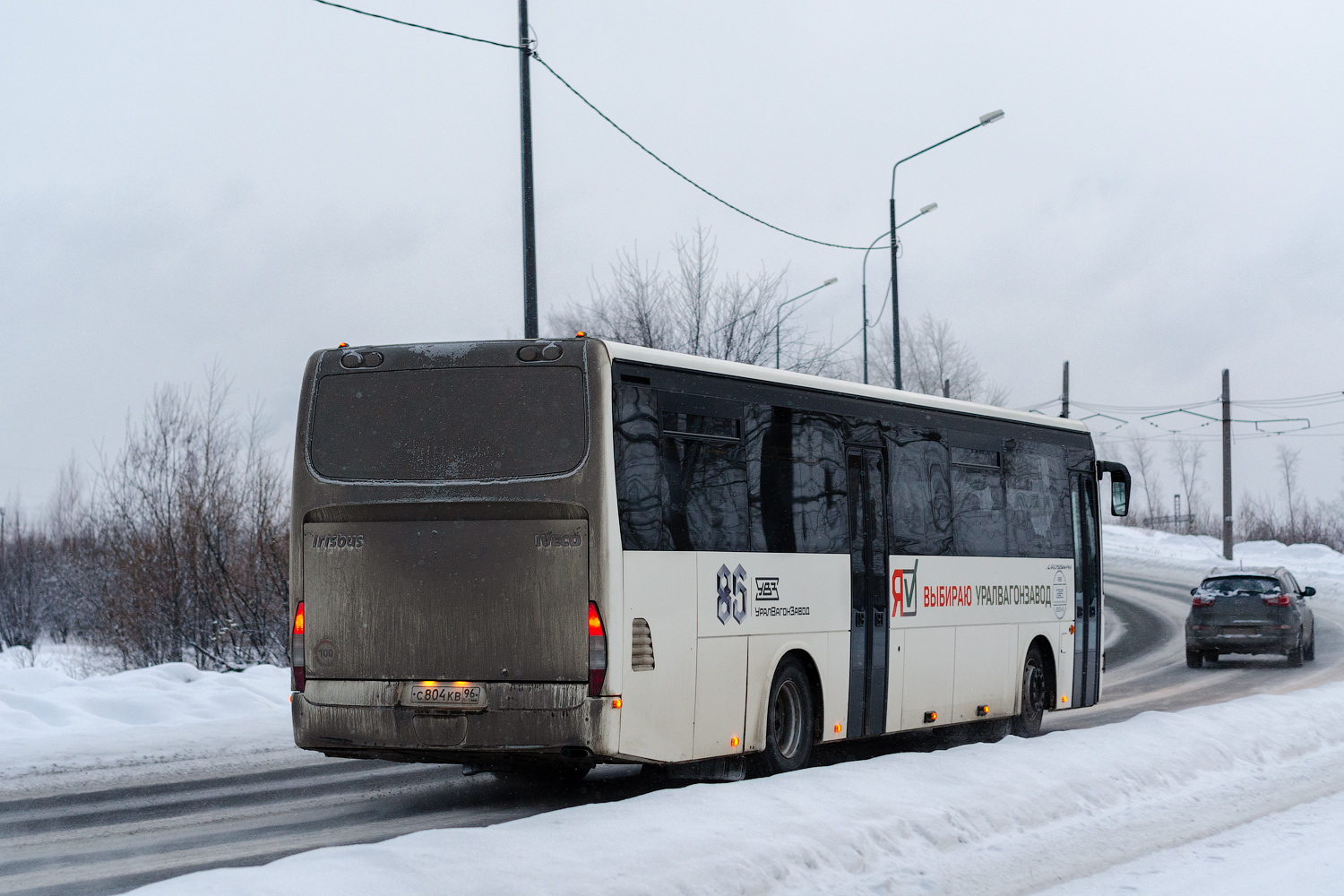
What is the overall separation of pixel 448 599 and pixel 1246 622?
1914cm

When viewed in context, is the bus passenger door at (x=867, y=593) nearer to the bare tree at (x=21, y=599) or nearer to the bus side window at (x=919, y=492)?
the bus side window at (x=919, y=492)

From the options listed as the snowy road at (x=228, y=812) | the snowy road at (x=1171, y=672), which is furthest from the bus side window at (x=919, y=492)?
the snowy road at (x=1171, y=672)

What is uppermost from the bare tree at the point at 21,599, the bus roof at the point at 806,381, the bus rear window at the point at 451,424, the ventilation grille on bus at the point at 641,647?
the bus roof at the point at 806,381

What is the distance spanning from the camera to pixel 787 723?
10.7 m

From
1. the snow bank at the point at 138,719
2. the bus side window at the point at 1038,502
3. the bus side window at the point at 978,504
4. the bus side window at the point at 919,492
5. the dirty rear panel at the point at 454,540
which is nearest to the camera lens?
the dirty rear panel at the point at 454,540

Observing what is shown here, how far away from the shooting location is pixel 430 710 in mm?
8984

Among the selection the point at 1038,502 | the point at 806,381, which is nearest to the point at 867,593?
the point at 806,381

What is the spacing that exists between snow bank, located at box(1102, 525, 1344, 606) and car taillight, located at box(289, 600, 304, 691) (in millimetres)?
38512

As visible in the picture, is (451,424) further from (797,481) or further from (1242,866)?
(1242,866)

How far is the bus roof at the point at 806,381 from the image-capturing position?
9.48 meters

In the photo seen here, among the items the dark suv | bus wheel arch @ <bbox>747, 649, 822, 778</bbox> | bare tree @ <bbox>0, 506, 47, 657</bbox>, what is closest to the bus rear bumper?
bus wheel arch @ <bbox>747, 649, 822, 778</bbox>

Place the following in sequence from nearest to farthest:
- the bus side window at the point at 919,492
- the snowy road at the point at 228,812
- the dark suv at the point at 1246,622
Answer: the snowy road at the point at 228,812 → the bus side window at the point at 919,492 → the dark suv at the point at 1246,622

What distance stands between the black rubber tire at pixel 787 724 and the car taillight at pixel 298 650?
10.9ft

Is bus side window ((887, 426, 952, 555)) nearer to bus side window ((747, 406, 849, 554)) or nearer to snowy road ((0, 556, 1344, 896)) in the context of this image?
bus side window ((747, 406, 849, 554))
